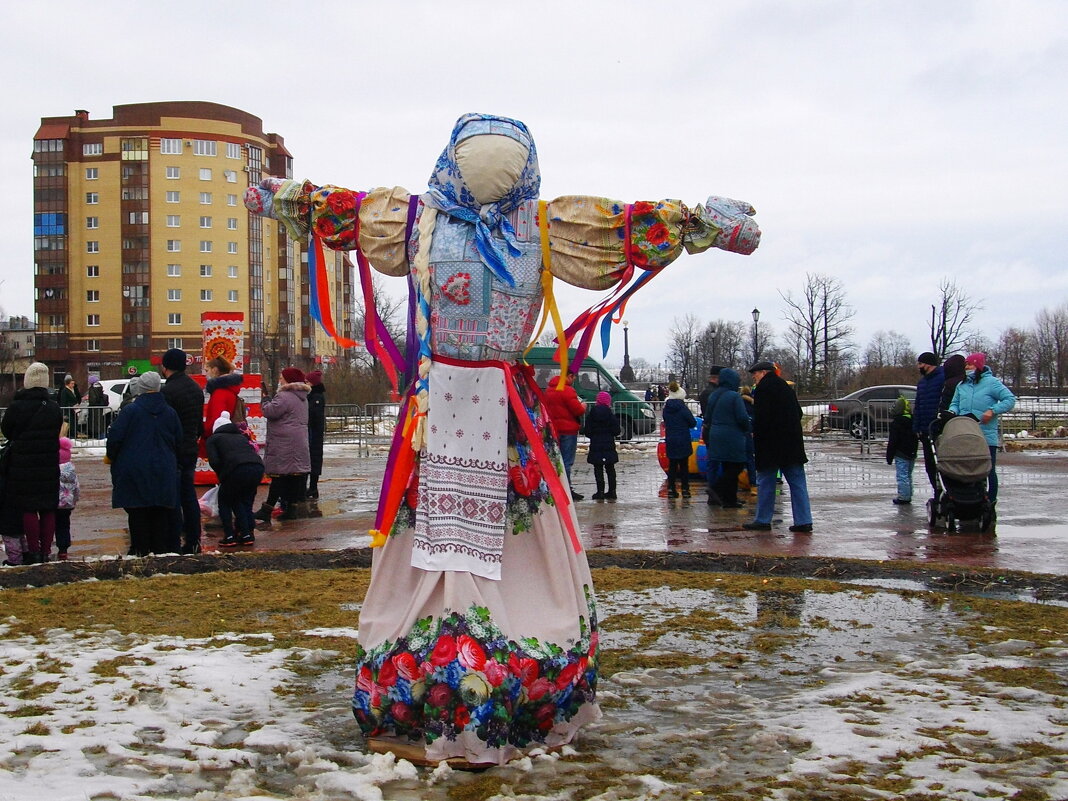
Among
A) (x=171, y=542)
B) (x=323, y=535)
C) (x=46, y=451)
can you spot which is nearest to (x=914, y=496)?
(x=323, y=535)

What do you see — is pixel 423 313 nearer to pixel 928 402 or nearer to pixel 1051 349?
pixel 928 402

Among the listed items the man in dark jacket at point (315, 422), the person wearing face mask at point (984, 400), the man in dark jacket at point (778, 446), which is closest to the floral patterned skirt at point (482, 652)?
the man in dark jacket at point (778, 446)

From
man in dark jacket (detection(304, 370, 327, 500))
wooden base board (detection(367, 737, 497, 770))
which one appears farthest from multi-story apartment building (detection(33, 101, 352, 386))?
wooden base board (detection(367, 737, 497, 770))

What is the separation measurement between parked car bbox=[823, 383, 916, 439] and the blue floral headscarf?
21.8 metres

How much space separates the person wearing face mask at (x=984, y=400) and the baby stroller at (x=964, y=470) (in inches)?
11.4

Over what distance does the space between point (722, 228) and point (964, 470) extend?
272 inches

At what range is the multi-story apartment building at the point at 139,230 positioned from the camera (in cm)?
7188

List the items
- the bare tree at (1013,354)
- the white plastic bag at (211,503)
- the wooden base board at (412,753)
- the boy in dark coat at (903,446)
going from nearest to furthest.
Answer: the wooden base board at (412,753)
the white plastic bag at (211,503)
the boy in dark coat at (903,446)
the bare tree at (1013,354)

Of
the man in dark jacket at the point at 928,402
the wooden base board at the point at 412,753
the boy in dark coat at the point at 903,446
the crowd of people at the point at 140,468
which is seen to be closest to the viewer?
the wooden base board at the point at 412,753

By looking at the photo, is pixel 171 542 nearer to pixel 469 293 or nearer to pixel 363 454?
pixel 469 293

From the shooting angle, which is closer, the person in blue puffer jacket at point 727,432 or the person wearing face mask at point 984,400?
the person wearing face mask at point 984,400

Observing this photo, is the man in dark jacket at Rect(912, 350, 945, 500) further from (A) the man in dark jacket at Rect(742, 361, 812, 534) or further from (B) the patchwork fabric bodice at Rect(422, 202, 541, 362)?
(B) the patchwork fabric bodice at Rect(422, 202, 541, 362)

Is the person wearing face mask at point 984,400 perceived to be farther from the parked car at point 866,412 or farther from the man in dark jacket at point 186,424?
the parked car at point 866,412

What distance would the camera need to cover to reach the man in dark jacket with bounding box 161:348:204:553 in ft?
31.1
